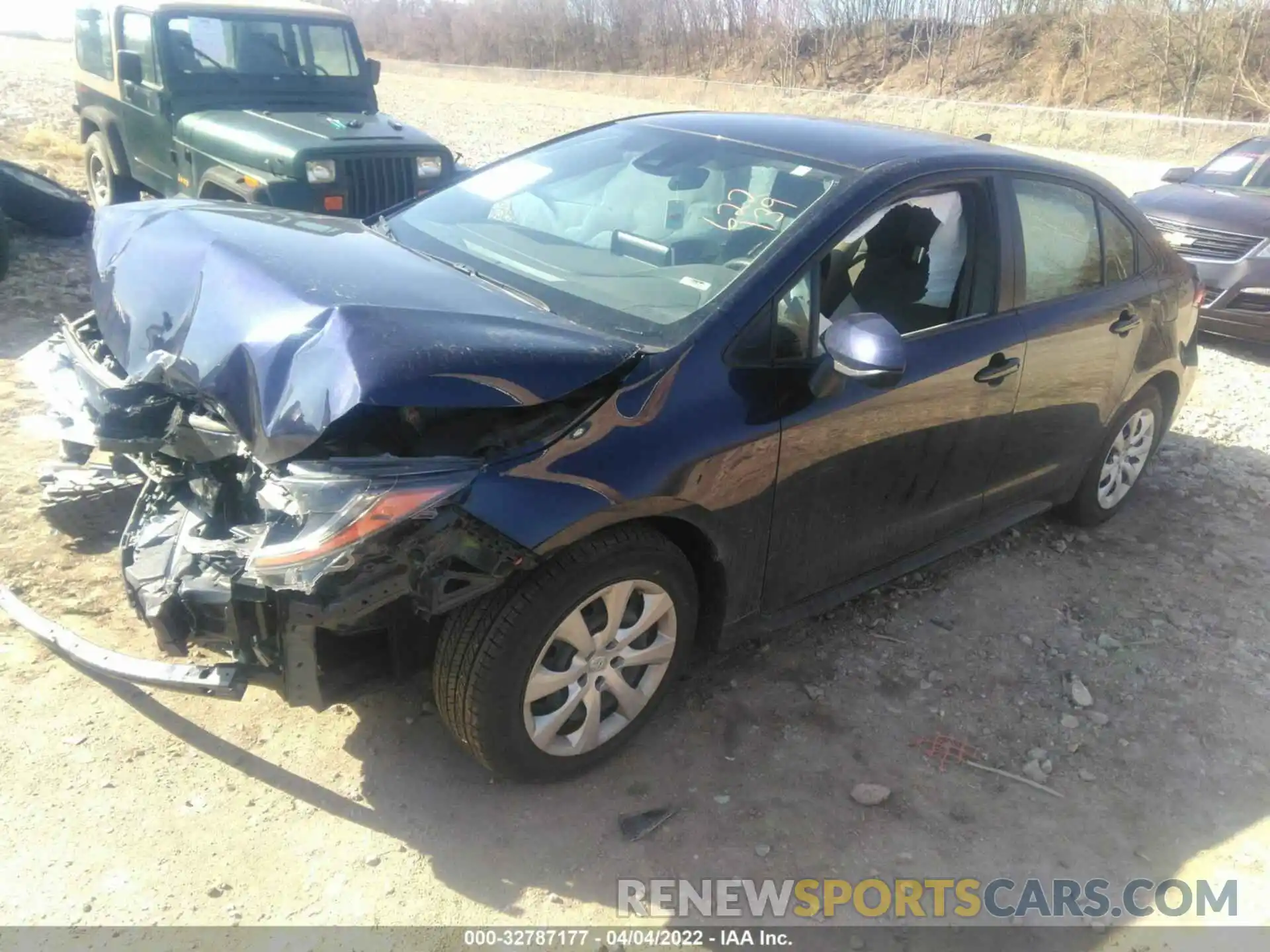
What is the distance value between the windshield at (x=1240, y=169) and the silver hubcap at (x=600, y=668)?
29.8ft

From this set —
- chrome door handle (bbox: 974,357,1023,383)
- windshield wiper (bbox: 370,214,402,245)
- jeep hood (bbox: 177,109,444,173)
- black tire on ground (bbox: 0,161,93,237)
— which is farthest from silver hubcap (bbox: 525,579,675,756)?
black tire on ground (bbox: 0,161,93,237)

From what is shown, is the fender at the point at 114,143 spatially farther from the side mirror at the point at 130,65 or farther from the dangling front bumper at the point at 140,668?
the dangling front bumper at the point at 140,668

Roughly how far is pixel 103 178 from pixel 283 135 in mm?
3362

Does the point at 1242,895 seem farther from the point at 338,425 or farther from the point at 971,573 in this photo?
the point at 338,425

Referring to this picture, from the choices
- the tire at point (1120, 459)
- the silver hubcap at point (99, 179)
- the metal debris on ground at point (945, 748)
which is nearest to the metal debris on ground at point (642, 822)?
the metal debris on ground at point (945, 748)

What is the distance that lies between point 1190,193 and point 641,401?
8.67 metres

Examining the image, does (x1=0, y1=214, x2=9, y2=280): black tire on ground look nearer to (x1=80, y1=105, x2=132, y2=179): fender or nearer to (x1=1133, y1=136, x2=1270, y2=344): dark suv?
(x1=80, y1=105, x2=132, y2=179): fender

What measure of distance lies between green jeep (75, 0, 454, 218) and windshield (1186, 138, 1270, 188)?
24.5ft

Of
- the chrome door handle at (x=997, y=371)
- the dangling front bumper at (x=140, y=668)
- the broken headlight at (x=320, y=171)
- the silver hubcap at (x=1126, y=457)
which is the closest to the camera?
the dangling front bumper at (x=140, y=668)

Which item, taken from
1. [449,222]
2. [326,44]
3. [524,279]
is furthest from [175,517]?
[326,44]

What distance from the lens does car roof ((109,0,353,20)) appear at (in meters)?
7.33

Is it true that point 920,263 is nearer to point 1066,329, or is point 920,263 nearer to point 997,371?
point 997,371

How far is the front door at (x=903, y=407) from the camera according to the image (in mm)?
2953

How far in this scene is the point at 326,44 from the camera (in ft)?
26.6
